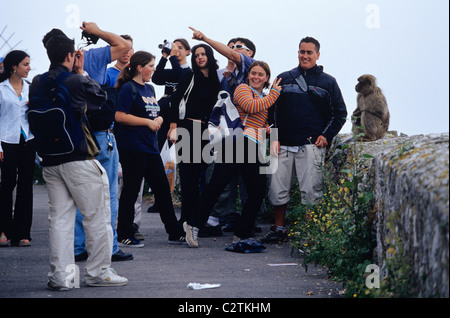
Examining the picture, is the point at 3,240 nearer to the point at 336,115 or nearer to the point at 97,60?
the point at 97,60

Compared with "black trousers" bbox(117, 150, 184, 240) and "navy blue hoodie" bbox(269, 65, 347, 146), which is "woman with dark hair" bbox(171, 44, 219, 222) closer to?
"black trousers" bbox(117, 150, 184, 240)

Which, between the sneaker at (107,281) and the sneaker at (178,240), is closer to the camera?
the sneaker at (107,281)

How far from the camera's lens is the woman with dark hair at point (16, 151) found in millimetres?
7770

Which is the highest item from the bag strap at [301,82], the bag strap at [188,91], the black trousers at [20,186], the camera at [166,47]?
the camera at [166,47]

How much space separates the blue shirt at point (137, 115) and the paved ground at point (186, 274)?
1142mm

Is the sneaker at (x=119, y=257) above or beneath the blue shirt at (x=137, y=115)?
beneath

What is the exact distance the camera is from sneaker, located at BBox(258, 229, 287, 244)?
790 centimetres

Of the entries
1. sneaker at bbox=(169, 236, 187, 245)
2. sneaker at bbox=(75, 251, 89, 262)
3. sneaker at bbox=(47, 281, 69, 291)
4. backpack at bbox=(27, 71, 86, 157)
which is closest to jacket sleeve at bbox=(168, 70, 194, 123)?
sneaker at bbox=(169, 236, 187, 245)

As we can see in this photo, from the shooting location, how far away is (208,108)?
7.95 m

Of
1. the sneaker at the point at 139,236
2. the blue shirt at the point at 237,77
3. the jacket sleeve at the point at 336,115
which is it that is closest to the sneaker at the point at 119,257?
the sneaker at the point at 139,236

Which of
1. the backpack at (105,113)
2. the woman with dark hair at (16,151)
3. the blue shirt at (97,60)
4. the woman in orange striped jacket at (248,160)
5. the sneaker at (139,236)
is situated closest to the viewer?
the backpack at (105,113)

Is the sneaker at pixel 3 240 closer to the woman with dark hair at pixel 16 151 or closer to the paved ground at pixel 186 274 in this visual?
the woman with dark hair at pixel 16 151

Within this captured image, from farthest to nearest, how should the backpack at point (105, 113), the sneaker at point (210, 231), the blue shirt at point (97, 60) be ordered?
the sneaker at point (210, 231)
the blue shirt at point (97, 60)
the backpack at point (105, 113)

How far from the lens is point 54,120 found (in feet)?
16.8
